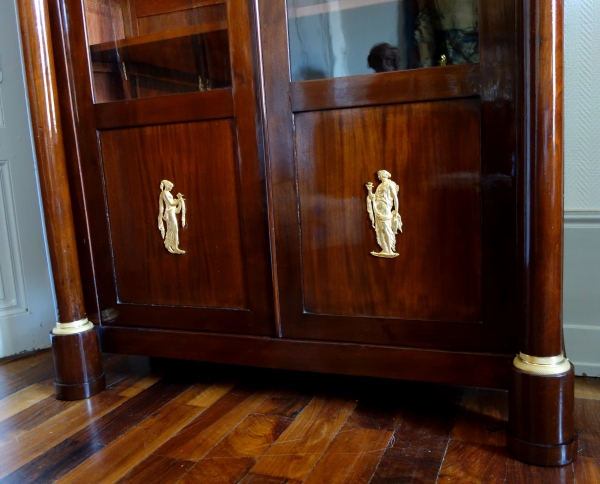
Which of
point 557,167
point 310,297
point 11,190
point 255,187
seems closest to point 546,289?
point 557,167

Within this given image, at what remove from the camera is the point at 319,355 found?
1146mm

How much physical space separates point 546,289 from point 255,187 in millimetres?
566

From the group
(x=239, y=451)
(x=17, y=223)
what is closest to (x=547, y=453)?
(x=239, y=451)

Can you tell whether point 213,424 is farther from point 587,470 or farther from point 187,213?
point 587,470

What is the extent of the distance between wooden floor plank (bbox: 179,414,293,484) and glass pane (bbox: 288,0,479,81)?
0.67 m

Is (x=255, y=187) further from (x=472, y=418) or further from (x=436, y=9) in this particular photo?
(x=472, y=418)

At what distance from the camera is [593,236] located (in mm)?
1262

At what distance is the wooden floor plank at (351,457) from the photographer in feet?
3.01

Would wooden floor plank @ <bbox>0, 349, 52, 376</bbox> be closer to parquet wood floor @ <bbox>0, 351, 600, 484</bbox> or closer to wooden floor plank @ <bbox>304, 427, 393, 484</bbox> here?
parquet wood floor @ <bbox>0, 351, 600, 484</bbox>

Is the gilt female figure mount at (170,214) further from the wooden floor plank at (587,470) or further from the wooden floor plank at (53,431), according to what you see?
the wooden floor plank at (587,470)

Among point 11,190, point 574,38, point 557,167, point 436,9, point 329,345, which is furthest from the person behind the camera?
point 11,190

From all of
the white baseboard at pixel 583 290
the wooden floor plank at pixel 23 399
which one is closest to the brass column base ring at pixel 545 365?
the white baseboard at pixel 583 290

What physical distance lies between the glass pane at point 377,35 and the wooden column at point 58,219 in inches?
21.9

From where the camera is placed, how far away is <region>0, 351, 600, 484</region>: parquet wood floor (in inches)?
36.9
